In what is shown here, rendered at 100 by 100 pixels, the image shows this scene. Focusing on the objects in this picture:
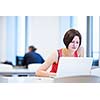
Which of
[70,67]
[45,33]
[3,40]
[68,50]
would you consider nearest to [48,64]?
[68,50]

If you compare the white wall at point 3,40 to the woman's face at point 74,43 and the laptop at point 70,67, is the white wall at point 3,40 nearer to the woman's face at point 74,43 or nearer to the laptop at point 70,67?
the woman's face at point 74,43

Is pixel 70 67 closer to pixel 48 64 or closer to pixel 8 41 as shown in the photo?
pixel 48 64

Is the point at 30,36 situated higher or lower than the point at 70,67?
higher

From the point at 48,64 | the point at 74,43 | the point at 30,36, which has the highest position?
the point at 30,36

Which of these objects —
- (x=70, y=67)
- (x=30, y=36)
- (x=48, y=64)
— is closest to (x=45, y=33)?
(x=30, y=36)

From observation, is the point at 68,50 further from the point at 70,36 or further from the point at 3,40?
the point at 3,40

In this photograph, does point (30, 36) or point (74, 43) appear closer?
point (74, 43)

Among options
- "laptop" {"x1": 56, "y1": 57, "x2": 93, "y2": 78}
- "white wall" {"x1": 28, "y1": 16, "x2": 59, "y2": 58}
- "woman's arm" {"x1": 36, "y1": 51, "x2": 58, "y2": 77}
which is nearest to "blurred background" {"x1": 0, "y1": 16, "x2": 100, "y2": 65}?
"white wall" {"x1": 28, "y1": 16, "x2": 59, "y2": 58}

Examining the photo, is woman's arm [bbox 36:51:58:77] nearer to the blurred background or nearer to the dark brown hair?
the dark brown hair

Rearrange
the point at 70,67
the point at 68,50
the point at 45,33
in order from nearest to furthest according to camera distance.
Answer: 1. the point at 70,67
2. the point at 68,50
3. the point at 45,33

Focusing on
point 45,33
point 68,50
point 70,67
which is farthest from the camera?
point 45,33
